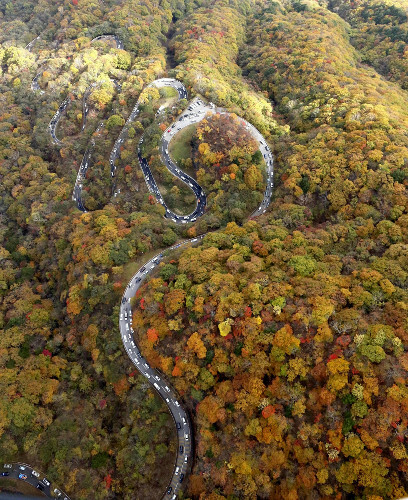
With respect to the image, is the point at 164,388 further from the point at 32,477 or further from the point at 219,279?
the point at 32,477

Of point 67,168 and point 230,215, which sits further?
point 67,168

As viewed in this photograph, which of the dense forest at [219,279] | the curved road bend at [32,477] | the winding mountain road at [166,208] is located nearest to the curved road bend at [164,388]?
the winding mountain road at [166,208]

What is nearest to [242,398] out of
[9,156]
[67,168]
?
[67,168]

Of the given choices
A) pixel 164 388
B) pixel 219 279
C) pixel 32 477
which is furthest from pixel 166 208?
pixel 32 477

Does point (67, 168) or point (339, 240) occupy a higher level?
point (339, 240)

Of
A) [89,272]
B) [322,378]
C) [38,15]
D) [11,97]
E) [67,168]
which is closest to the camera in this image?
[322,378]

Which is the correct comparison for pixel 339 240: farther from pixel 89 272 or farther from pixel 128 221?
pixel 89 272

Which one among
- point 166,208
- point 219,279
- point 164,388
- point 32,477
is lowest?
point 32,477
